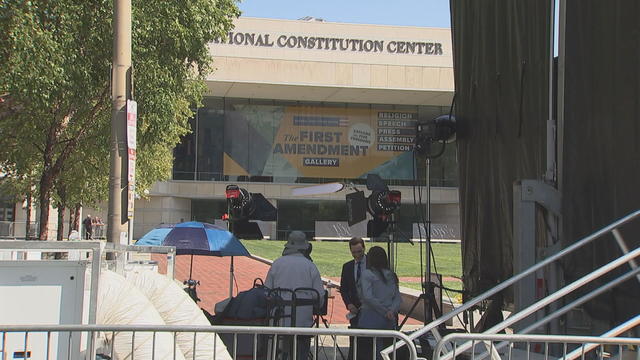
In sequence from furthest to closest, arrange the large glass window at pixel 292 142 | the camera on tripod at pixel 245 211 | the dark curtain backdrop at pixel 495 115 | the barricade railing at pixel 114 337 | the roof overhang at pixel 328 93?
the large glass window at pixel 292 142 → the roof overhang at pixel 328 93 → the camera on tripod at pixel 245 211 → the dark curtain backdrop at pixel 495 115 → the barricade railing at pixel 114 337

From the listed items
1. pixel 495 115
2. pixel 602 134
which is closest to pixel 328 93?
pixel 495 115

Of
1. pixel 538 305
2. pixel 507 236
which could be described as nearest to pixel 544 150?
pixel 507 236

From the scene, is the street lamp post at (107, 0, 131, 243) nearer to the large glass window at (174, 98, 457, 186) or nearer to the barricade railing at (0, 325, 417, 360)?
the barricade railing at (0, 325, 417, 360)

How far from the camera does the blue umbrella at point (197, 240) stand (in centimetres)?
1082

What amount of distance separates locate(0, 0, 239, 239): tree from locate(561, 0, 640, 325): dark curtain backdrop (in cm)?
670

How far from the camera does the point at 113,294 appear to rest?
4.89 metres

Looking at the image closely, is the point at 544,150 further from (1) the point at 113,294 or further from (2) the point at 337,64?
(2) the point at 337,64

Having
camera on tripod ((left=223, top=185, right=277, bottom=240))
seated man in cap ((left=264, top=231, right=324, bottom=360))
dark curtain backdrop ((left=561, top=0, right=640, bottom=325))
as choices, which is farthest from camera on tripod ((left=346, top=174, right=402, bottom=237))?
dark curtain backdrop ((left=561, top=0, right=640, bottom=325))

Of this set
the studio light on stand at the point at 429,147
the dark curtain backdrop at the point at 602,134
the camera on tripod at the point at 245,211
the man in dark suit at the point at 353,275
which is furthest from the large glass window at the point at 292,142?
the dark curtain backdrop at the point at 602,134

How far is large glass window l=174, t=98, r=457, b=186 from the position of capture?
58.1 meters

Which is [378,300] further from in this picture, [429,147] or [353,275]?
[429,147]

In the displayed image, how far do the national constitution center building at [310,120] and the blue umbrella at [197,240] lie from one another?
4212 centimetres

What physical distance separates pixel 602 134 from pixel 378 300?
11.5 feet

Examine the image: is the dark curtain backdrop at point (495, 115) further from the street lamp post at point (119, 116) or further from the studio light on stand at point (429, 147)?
the street lamp post at point (119, 116)
